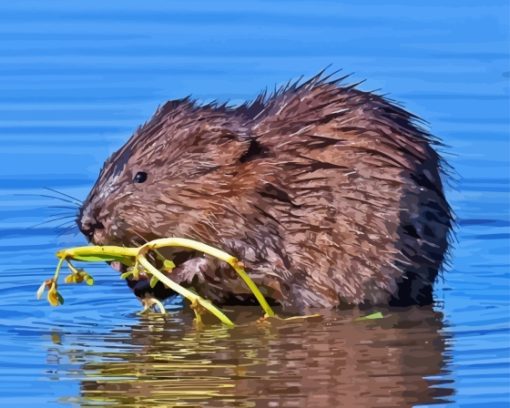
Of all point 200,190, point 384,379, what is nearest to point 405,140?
point 200,190

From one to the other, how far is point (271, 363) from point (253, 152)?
5.83 feet

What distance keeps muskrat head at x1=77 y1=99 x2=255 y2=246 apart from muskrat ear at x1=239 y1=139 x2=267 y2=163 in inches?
1.5

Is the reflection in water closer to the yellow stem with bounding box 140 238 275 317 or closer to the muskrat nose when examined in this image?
the yellow stem with bounding box 140 238 275 317

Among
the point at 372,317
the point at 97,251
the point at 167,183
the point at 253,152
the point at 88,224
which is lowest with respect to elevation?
the point at 372,317

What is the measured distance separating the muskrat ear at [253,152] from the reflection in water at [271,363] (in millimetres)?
824

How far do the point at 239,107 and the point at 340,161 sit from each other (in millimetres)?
841

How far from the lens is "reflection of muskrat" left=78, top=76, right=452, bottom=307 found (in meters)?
10.4

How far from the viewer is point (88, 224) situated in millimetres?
10336

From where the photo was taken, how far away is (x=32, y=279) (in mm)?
11141

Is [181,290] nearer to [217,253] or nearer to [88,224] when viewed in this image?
[217,253]

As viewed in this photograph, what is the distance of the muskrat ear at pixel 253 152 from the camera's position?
34.5ft

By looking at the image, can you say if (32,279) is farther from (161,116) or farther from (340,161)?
(340,161)

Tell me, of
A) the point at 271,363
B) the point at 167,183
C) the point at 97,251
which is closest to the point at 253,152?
the point at 167,183

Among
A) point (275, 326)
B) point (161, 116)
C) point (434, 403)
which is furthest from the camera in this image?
point (161, 116)
